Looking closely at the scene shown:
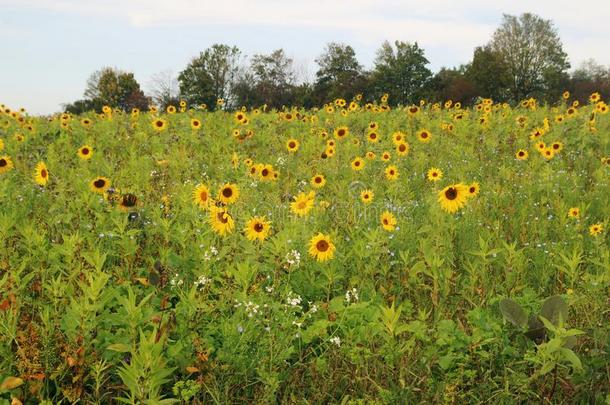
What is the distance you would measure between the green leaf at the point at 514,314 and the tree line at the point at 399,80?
38.3m

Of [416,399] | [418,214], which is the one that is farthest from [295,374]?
[418,214]

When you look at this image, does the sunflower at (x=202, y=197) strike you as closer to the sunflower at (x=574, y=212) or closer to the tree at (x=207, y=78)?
the sunflower at (x=574, y=212)

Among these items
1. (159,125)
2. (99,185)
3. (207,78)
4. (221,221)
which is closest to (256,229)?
(221,221)

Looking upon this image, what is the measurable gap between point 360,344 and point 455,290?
1.06 m

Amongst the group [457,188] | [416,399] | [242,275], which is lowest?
[416,399]

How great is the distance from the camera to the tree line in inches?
1735

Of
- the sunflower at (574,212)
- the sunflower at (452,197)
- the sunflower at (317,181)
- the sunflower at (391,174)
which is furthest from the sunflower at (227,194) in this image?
the sunflower at (574,212)

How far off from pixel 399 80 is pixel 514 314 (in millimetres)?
44437

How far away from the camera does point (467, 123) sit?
9781mm

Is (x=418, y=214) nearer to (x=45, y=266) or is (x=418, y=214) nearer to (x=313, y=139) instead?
(x=45, y=266)

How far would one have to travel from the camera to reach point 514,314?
238 centimetres

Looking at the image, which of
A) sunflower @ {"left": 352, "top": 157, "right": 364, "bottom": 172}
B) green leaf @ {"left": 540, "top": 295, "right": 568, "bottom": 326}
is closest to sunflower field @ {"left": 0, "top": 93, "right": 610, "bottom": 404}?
green leaf @ {"left": 540, "top": 295, "right": 568, "bottom": 326}

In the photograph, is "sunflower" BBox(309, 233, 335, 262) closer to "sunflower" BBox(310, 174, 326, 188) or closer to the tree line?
"sunflower" BBox(310, 174, 326, 188)

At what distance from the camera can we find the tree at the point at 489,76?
4575 cm
